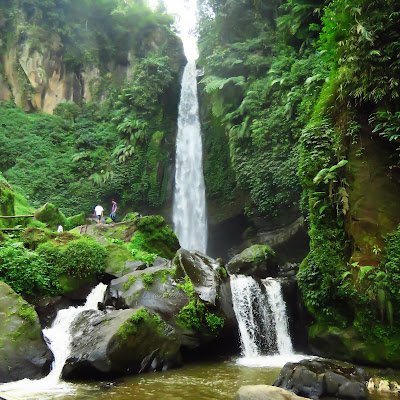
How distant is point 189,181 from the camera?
23406mm

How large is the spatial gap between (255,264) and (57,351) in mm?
7612

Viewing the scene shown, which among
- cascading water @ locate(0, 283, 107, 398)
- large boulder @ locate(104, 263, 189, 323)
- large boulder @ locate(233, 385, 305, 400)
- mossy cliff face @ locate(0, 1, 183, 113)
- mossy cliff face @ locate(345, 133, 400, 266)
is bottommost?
large boulder @ locate(233, 385, 305, 400)

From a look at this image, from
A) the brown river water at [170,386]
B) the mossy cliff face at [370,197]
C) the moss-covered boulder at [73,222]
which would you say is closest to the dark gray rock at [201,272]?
the brown river water at [170,386]

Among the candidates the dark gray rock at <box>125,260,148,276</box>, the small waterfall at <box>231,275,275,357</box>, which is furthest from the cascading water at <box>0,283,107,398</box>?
the small waterfall at <box>231,275,275,357</box>

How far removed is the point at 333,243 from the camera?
8875mm

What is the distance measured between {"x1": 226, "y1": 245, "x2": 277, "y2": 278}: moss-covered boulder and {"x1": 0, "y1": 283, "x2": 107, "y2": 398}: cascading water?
16.7 feet

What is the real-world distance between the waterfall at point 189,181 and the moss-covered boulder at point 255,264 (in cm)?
828

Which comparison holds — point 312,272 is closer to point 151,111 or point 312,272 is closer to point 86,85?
point 151,111

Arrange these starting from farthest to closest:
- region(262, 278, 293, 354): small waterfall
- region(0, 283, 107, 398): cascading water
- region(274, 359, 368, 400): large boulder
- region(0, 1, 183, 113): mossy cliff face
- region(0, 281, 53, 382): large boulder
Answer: region(0, 1, 183, 113): mossy cliff face
region(262, 278, 293, 354): small waterfall
region(0, 281, 53, 382): large boulder
region(0, 283, 107, 398): cascading water
region(274, 359, 368, 400): large boulder

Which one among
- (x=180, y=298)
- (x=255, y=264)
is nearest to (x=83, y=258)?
(x=180, y=298)

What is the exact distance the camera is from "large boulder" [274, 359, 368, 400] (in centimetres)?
553

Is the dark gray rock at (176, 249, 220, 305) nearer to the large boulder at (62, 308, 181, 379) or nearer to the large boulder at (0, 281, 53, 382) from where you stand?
the large boulder at (62, 308, 181, 379)

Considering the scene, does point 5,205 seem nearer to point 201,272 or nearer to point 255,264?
point 201,272

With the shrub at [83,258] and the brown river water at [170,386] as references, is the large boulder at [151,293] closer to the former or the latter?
the shrub at [83,258]
